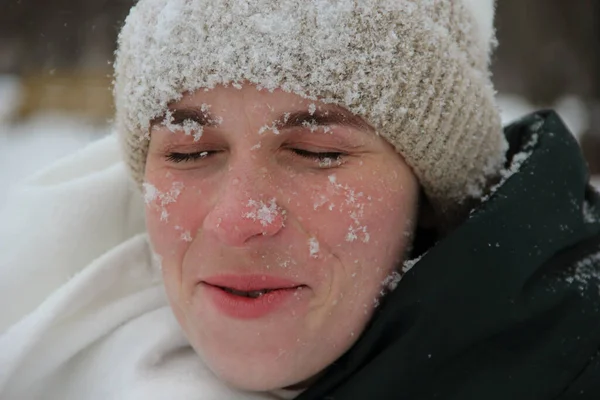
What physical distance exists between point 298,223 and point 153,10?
0.48 m

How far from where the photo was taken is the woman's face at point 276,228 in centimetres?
105

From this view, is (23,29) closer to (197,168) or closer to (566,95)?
(197,168)

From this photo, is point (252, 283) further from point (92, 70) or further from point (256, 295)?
point (92, 70)

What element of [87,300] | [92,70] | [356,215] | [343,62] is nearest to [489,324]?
[356,215]

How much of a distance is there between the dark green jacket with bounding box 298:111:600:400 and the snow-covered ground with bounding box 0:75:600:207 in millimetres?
2324

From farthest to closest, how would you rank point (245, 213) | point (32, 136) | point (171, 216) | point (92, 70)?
point (32, 136), point (92, 70), point (171, 216), point (245, 213)

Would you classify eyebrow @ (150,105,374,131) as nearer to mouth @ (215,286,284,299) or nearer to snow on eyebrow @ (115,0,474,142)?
snow on eyebrow @ (115,0,474,142)

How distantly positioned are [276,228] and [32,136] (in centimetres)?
359

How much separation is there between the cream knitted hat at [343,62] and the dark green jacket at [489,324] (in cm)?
18

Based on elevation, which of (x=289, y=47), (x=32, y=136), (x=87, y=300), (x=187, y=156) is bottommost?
(x=87, y=300)

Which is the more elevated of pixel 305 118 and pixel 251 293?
pixel 305 118

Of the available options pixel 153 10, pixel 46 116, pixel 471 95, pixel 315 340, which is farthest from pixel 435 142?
pixel 46 116

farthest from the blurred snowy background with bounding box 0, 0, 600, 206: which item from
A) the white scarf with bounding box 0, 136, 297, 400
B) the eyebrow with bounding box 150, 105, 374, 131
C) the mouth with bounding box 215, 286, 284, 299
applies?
the mouth with bounding box 215, 286, 284, 299

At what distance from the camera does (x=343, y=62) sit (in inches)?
41.8
